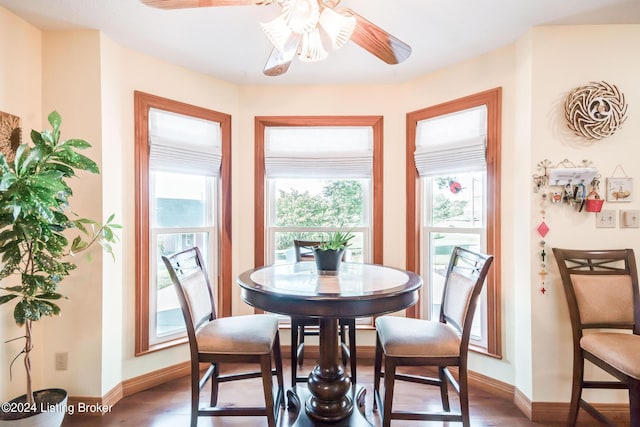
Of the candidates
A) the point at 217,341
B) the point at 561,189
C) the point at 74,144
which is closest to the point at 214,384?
the point at 217,341

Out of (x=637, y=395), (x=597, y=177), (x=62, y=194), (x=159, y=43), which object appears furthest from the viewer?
(x=159, y=43)

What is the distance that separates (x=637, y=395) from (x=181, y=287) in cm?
225

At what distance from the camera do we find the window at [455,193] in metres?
2.25

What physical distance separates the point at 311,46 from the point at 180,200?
1707 millimetres

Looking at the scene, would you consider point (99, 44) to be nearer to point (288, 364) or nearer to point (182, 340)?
point (182, 340)

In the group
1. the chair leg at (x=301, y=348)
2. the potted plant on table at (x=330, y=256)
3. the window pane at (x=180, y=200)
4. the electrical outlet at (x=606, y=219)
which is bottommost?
the chair leg at (x=301, y=348)

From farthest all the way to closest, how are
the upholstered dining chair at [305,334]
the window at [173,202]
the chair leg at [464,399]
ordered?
the window at [173,202], the upholstered dining chair at [305,334], the chair leg at [464,399]

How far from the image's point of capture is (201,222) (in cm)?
265

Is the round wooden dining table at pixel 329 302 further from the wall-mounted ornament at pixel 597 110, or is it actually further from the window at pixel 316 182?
the wall-mounted ornament at pixel 597 110

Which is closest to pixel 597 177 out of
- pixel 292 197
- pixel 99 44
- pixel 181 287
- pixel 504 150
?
pixel 504 150

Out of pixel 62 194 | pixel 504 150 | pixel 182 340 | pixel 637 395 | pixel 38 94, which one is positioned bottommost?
pixel 182 340

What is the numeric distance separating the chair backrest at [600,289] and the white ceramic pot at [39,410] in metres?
2.90

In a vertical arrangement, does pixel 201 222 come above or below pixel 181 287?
above

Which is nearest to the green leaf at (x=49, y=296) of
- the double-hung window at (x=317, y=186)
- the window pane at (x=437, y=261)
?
the double-hung window at (x=317, y=186)
